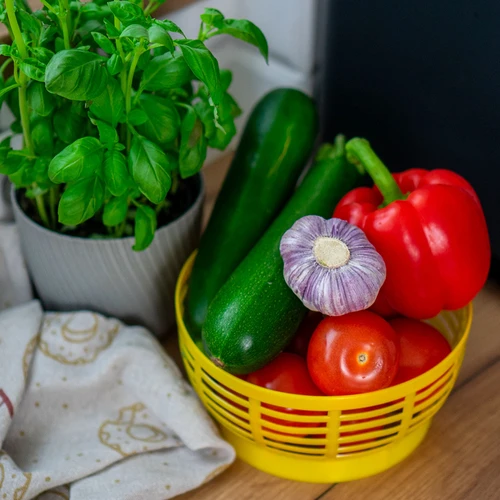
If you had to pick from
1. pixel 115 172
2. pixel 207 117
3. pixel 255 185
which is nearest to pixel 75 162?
pixel 115 172

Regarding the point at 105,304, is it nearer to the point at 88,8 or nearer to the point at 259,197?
the point at 259,197

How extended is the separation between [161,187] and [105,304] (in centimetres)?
23

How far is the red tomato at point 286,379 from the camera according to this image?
2.28ft

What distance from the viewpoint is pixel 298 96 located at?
89 cm

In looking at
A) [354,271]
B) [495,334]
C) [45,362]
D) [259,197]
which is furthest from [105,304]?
[495,334]

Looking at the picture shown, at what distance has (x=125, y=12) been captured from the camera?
0.59 metres

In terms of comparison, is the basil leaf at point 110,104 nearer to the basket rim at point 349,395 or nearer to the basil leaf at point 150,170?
the basil leaf at point 150,170

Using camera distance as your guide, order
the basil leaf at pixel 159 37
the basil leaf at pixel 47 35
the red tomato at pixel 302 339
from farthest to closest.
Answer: the red tomato at pixel 302 339
the basil leaf at pixel 47 35
the basil leaf at pixel 159 37

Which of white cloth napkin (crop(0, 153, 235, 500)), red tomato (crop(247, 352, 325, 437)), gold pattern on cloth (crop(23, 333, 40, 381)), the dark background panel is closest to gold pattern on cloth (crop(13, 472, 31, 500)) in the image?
white cloth napkin (crop(0, 153, 235, 500))

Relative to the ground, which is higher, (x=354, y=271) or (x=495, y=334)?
(x=354, y=271)

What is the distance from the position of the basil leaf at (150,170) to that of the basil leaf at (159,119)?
0.12ft

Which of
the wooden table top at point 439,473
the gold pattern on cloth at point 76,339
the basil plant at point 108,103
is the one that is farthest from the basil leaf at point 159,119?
the wooden table top at point 439,473

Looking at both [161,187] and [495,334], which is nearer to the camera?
[161,187]

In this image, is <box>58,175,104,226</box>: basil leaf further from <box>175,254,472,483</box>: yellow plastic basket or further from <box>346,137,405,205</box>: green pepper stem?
<box>346,137,405,205</box>: green pepper stem
